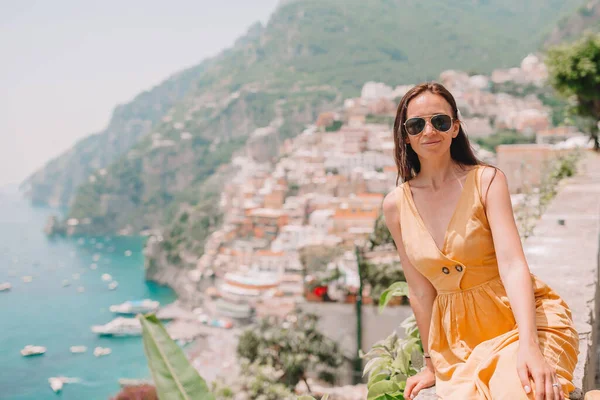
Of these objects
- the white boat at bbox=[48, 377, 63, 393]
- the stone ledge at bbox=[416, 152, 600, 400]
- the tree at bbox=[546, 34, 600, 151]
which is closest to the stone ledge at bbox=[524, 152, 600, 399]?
the stone ledge at bbox=[416, 152, 600, 400]

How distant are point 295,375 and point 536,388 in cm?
539

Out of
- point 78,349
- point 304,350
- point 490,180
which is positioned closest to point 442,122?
point 490,180

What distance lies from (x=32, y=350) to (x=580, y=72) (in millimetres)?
24681

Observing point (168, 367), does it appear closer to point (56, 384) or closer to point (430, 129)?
point (430, 129)

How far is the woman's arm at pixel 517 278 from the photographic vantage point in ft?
2.22

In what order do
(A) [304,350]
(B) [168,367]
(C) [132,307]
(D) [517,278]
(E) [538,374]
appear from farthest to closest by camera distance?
1. (C) [132,307]
2. (A) [304,350]
3. (D) [517,278]
4. (E) [538,374]
5. (B) [168,367]

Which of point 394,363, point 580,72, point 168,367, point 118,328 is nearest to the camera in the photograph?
point 168,367

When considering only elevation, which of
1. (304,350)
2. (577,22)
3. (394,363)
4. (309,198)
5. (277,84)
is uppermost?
(577,22)

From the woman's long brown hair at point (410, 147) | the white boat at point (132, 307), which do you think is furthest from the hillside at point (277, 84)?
the woman's long brown hair at point (410, 147)

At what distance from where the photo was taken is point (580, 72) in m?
8.42

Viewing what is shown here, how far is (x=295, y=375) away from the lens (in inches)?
228

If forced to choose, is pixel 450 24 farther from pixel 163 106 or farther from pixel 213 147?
pixel 163 106

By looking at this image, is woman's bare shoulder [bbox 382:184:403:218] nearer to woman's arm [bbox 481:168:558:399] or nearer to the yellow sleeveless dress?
the yellow sleeveless dress

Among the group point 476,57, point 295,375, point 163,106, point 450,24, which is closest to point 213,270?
point 295,375
